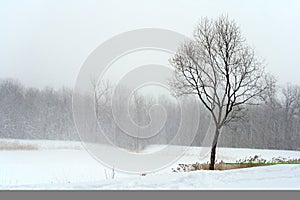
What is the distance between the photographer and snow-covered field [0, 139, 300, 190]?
11.0 feet

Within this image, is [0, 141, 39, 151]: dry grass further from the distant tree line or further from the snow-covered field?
the distant tree line

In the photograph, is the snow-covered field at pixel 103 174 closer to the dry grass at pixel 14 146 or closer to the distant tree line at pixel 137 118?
the dry grass at pixel 14 146

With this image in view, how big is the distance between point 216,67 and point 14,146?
681 centimetres

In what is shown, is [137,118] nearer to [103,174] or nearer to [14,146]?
[103,174]

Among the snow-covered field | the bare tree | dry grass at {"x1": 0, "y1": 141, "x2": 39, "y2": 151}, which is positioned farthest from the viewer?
dry grass at {"x1": 0, "y1": 141, "x2": 39, "y2": 151}

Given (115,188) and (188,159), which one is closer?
(115,188)

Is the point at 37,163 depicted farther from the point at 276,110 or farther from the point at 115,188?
the point at 276,110

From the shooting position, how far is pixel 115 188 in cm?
310

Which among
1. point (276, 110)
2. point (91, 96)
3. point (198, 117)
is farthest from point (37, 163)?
point (276, 110)

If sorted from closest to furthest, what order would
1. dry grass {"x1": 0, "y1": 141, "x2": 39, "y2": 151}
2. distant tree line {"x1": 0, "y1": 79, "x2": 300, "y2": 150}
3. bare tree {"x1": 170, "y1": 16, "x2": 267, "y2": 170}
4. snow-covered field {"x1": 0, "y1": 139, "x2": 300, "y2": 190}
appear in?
1. snow-covered field {"x1": 0, "y1": 139, "x2": 300, "y2": 190}
2. bare tree {"x1": 170, "y1": 16, "x2": 267, "y2": 170}
3. distant tree line {"x1": 0, "y1": 79, "x2": 300, "y2": 150}
4. dry grass {"x1": 0, "y1": 141, "x2": 39, "y2": 151}

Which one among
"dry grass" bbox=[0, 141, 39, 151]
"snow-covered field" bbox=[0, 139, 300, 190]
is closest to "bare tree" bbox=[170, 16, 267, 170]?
"snow-covered field" bbox=[0, 139, 300, 190]

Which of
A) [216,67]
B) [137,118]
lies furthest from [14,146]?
[216,67]

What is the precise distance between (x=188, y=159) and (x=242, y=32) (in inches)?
119

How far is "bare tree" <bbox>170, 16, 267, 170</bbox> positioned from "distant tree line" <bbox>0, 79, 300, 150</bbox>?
1.95 ft
